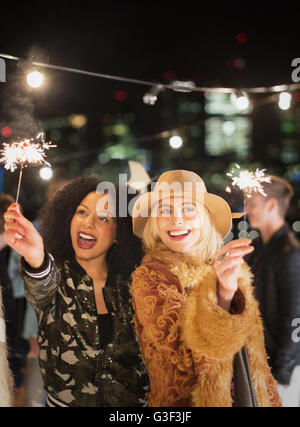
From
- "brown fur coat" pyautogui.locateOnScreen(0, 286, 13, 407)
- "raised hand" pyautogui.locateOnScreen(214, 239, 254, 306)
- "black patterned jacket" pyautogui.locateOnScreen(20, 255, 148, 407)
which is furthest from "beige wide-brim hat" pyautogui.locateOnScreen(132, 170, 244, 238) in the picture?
"brown fur coat" pyautogui.locateOnScreen(0, 286, 13, 407)

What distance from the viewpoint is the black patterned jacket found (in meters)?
2.28

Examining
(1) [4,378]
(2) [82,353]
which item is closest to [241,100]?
(2) [82,353]

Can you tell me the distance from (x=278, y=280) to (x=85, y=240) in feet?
4.23

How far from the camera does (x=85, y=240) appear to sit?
2.46m

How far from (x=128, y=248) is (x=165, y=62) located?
459cm

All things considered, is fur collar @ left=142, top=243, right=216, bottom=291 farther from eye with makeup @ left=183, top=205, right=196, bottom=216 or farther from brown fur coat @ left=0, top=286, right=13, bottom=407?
brown fur coat @ left=0, top=286, right=13, bottom=407

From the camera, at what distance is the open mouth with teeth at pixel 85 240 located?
96.5 inches

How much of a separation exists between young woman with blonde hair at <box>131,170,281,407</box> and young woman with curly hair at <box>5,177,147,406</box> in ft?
0.58

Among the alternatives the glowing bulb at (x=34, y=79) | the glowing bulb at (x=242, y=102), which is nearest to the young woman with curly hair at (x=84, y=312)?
the glowing bulb at (x=34, y=79)

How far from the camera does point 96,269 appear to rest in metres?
2.49

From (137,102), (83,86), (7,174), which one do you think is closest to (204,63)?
(83,86)
